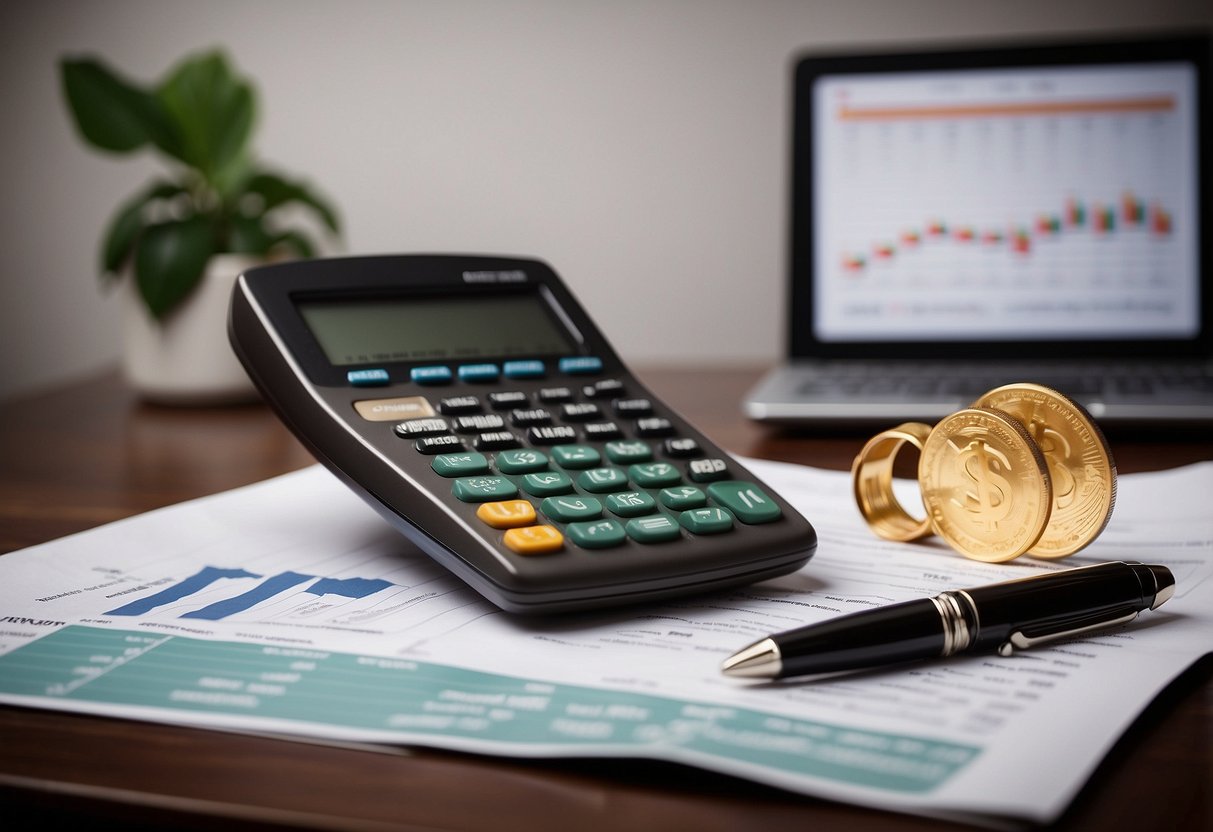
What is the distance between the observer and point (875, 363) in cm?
82

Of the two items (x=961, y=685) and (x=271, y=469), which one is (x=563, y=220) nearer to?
(x=271, y=469)

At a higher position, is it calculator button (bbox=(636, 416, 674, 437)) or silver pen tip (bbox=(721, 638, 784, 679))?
calculator button (bbox=(636, 416, 674, 437))

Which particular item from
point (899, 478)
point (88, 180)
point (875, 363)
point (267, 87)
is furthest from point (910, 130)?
point (88, 180)

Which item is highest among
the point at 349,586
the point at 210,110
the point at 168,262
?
the point at 210,110

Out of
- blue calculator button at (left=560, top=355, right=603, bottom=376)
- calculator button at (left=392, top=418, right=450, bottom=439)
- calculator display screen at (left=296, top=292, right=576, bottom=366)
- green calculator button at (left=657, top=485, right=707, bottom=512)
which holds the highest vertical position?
calculator display screen at (left=296, top=292, right=576, bottom=366)

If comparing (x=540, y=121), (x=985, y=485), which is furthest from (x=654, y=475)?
(x=540, y=121)

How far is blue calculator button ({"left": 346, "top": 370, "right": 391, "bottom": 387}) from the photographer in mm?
459

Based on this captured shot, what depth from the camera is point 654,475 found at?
424 millimetres

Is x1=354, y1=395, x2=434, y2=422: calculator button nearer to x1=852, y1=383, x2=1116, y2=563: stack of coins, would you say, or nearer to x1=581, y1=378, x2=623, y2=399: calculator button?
x1=581, y1=378, x2=623, y2=399: calculator button

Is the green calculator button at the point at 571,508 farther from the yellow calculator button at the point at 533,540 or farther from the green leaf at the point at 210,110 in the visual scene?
the green leaf at the point at 210,110

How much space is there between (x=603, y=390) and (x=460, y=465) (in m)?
0.11

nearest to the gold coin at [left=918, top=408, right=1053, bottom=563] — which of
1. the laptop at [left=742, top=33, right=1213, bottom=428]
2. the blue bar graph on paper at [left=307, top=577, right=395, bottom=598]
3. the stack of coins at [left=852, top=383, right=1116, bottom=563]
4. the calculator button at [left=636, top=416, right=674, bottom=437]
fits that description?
the stack of coins at [left=852, top=383, right=1116, bottom=563]

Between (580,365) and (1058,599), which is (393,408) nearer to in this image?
(580,365)

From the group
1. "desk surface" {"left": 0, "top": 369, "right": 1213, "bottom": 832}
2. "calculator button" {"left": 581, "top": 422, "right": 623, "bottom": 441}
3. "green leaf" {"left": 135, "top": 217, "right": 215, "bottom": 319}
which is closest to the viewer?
"desk surface" {"left": 0, "top": 369, "right": 1213, "bottom": 832}
